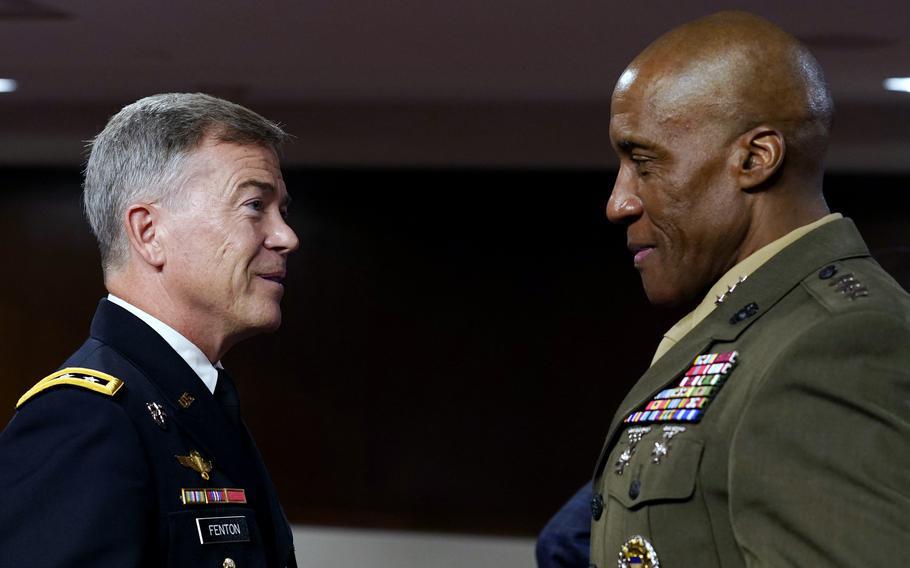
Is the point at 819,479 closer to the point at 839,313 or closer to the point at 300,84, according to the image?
the point at 839,313

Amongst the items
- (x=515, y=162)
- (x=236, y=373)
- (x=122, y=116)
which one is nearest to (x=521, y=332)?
(x=515, y=162)

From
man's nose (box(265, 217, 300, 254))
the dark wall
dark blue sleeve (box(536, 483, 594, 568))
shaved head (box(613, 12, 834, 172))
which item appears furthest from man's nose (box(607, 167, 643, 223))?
the dark wall

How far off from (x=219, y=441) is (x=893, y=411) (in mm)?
1009

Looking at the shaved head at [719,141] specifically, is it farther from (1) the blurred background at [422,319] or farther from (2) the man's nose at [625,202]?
(1) the blurred background at [422,319]

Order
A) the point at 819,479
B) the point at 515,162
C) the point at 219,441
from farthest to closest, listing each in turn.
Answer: the point at 515,162 → the point at 219,441 → the point at 819,479

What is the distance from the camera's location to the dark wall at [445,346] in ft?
20.6

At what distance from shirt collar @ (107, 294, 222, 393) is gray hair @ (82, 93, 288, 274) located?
3.3 inches

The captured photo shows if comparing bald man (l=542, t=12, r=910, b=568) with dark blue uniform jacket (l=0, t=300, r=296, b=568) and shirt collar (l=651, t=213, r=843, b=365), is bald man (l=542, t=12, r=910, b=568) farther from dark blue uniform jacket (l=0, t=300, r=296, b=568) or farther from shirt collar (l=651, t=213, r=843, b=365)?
dark blue uniform jacket (l=0, t=300, r=296, b=568)

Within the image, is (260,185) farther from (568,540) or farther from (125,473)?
(568,540)

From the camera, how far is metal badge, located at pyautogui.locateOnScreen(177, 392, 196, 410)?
5.61 feet

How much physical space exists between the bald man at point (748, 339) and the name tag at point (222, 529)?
533 millimetres

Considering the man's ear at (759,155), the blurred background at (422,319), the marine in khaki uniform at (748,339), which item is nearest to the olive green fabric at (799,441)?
the marine in khaki uniform at (748,339)

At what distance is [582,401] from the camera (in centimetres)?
626

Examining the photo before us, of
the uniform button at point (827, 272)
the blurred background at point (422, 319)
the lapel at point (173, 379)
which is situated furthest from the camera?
the blurred background at point (422, 319)
